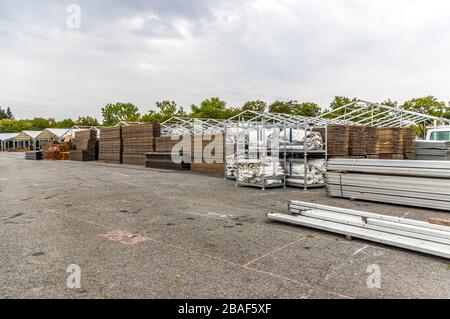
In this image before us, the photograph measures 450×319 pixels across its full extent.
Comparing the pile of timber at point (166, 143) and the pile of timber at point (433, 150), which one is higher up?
the pile of timber at point (166, 143)

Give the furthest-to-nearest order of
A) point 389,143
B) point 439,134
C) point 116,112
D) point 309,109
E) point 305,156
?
point 116,112 < point 309,109 < point 439,134 < point 389,143 < point 305,156

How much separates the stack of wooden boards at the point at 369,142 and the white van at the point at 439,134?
1.32 metres

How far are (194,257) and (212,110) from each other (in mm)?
45286

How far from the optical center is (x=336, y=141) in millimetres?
11422

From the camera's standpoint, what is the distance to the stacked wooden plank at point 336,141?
11391mm

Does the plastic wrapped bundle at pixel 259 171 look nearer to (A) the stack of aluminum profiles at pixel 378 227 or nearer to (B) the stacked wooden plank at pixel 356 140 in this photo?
(B) the stacked wooden plank at pixel 356 140

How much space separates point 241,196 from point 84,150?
84.1ft

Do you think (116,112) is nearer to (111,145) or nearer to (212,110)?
(212,110)

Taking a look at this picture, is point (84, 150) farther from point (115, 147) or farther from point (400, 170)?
point (400, 170)

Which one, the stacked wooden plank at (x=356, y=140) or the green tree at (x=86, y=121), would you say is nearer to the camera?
the stacked wooden plank at (x=356, y=140)

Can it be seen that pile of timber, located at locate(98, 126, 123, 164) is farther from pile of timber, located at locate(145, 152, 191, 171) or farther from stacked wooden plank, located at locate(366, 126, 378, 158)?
stacked wooden plank, located at locate(366, 126, 378, 158)

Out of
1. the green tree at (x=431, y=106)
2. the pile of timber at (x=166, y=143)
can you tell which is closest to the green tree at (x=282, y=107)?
the green tree at (x=431, y=106)

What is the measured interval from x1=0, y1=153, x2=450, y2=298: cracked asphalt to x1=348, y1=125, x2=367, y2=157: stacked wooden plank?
453 centimetres

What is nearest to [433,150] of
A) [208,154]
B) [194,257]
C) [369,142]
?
[369,142]
